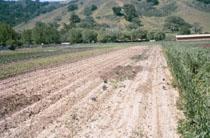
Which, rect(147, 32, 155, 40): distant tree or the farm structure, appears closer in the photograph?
the farm structure

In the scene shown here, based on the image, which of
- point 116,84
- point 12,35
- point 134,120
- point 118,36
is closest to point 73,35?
point 118,36

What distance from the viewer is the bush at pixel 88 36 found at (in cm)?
16325

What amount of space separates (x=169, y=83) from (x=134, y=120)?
11427mm

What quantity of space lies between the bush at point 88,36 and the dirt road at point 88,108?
133756mm

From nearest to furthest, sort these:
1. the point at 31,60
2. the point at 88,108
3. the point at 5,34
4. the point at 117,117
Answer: the point at 117,117, the point at 88,108, the point at 31,60, the point at 5,34

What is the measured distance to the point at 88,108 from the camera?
1906 centimetres

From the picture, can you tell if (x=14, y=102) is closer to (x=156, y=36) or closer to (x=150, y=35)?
(x=156, y=36)

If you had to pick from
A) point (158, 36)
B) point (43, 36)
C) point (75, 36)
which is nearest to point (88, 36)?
point (75, 36)

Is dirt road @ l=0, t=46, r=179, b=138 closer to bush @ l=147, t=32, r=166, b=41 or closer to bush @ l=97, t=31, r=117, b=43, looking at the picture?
bush @ l=97, t=31, r=117, b=43

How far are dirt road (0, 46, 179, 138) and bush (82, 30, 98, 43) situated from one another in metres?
134

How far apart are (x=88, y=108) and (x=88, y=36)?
476ft

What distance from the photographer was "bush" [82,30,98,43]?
536 ft

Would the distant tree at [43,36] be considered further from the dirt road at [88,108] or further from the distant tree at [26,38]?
the dirt road at [88,108]

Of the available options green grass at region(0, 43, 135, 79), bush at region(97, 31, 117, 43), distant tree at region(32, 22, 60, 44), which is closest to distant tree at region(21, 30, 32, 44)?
distant tree at region(32, 22, 60, 44)
